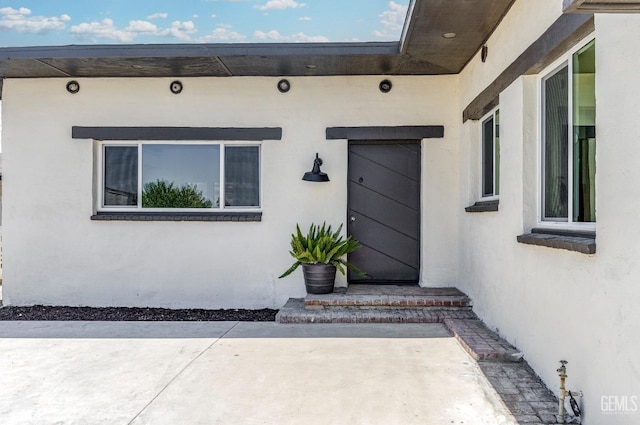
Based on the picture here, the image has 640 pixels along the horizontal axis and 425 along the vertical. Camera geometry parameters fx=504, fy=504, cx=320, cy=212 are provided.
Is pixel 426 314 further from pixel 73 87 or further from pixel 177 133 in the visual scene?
pixel 73 87

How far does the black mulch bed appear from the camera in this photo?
6.53m

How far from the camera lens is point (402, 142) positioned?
283 inches

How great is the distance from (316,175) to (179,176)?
6.66 feet

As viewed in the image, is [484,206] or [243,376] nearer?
[243,376]

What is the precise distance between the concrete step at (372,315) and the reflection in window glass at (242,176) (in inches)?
72.0

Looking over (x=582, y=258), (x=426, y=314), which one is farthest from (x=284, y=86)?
(x=582, y=258)

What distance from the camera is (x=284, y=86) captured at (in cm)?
703

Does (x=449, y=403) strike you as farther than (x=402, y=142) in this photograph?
No

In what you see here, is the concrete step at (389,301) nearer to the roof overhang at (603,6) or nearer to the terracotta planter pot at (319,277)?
the terracotta planter pot at (319,277)

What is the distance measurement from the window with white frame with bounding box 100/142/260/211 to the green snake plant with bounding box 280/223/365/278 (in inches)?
38.0

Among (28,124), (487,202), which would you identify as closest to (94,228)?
(28,124)

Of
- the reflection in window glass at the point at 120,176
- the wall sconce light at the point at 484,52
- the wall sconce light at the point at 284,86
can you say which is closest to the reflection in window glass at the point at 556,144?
the wall sconce light at the point at 484,52

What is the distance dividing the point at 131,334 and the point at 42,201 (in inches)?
114

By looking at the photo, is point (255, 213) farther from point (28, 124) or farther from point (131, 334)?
point (28, 124)
